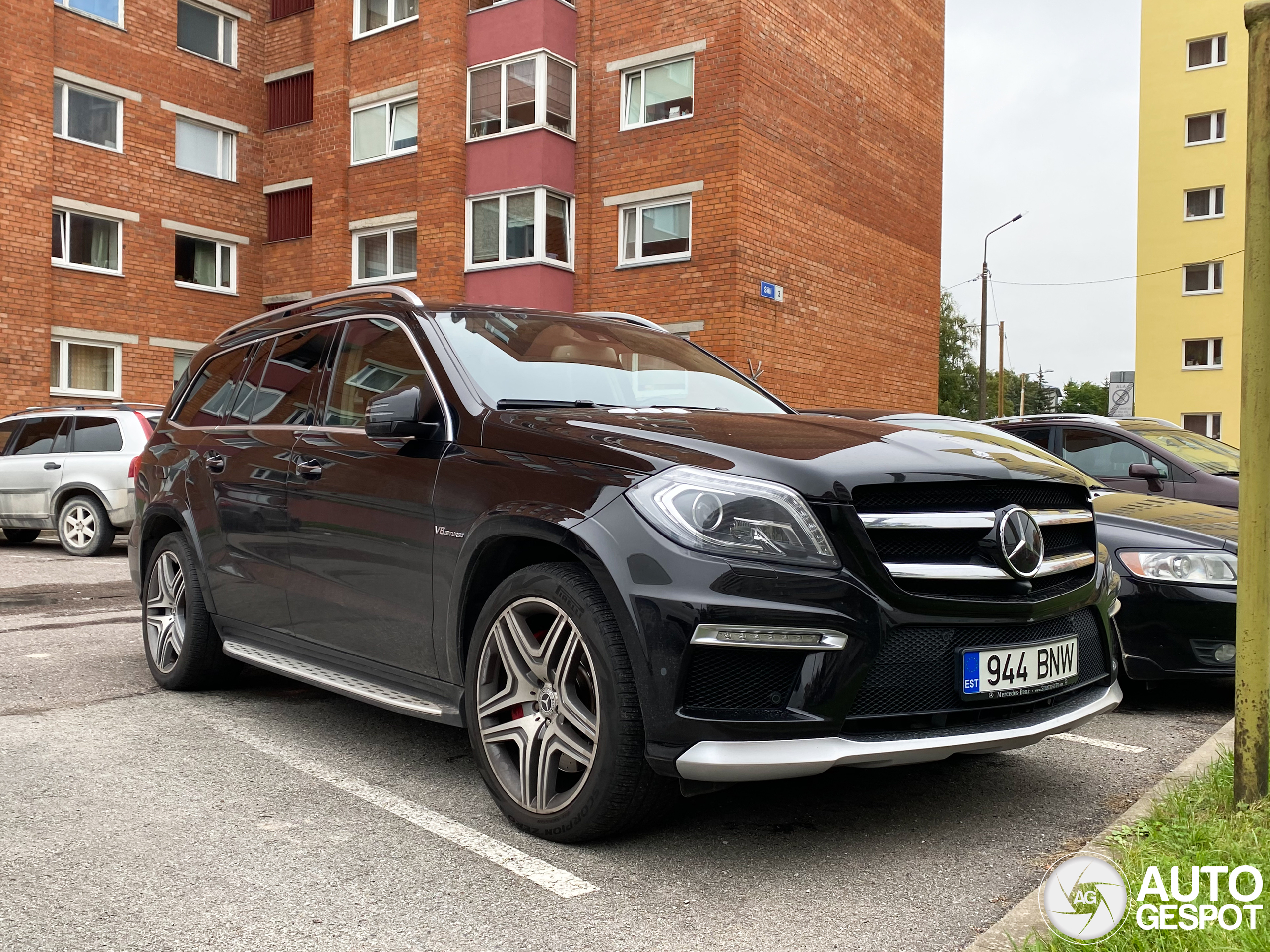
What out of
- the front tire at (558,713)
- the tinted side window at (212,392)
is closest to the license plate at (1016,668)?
the front tire at (558,713)

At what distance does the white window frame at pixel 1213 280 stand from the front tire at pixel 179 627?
37360mm

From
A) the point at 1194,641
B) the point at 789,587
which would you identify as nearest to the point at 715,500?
the point at 789,587

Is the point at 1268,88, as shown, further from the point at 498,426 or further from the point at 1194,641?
the point at 1194,641

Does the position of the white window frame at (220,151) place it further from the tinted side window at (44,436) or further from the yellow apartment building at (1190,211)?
the yellow apartment building at (1190,211)

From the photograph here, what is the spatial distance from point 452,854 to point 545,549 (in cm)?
92

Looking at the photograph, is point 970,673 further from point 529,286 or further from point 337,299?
point 529,286

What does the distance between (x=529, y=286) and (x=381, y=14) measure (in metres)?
8.09

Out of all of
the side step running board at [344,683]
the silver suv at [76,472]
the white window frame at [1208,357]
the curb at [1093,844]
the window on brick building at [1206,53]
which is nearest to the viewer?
the curb at [1093,844]

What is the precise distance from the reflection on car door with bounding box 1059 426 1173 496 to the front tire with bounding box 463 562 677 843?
6.70 meters

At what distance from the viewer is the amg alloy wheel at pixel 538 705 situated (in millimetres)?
3250

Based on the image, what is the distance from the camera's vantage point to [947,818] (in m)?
3.61

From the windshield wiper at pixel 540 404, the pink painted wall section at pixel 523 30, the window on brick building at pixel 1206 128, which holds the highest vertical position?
the window on brick building at pixel 1206 128

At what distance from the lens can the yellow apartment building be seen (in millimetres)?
35812

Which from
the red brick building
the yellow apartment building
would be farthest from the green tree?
the red brick building
